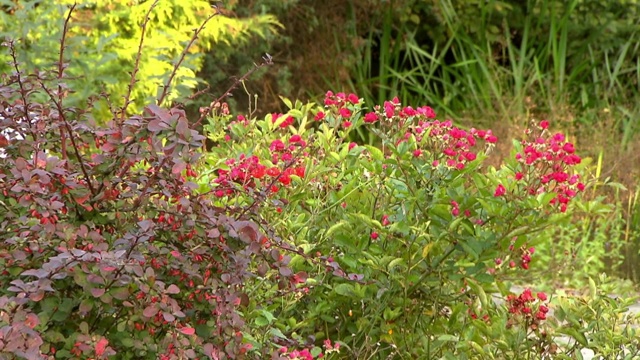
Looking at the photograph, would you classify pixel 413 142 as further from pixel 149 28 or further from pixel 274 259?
pixel 149 28

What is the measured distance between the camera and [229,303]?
2.57m

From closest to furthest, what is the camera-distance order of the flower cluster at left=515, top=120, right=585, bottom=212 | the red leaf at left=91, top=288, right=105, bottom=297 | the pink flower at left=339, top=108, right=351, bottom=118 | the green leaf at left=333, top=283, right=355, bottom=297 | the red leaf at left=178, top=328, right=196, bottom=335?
1. the red leaf at left=91, top=288, right=105, bottom=297
2. the red leaf at left=178, top=328, right=196, bottom=335
3. the flower cluster at left=515, top=120, right=585, bottom=212
4. the green leaf at left=333, top=283, right=355, bottom=297
5. the pink flower at left=339, top=108, right=351, bottom=118

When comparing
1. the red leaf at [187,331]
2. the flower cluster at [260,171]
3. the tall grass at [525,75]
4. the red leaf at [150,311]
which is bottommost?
the tall grass at [525,75]

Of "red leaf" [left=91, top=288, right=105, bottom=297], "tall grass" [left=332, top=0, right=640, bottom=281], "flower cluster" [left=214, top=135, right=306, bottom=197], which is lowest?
"tall grass" [left=332, top=0, right=640, bottom=281]

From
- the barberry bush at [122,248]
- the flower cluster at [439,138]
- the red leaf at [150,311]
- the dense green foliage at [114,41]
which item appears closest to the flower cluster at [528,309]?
the flower cluster at [439,138]

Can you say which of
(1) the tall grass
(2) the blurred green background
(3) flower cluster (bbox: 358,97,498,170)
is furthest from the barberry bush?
(1) the tall grass

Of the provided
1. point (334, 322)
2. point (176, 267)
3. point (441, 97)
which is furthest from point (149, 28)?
point (176, 267)

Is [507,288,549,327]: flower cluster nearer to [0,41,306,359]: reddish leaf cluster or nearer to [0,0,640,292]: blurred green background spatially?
[0,41,306,359]: reddish leaf cluster

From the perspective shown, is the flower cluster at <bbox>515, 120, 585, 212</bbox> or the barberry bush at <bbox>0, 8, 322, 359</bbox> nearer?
the barberry bush at <bbox>0, 8, 322, 359</bbox>

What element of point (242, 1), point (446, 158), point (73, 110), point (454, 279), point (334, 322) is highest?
point (73, 110)

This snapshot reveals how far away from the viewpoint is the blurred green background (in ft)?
24.6

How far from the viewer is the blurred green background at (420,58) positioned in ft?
24.6

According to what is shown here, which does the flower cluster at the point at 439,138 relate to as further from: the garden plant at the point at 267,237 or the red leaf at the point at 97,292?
the red leaf at the point at 97,292

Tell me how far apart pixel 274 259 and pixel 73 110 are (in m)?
0.72
